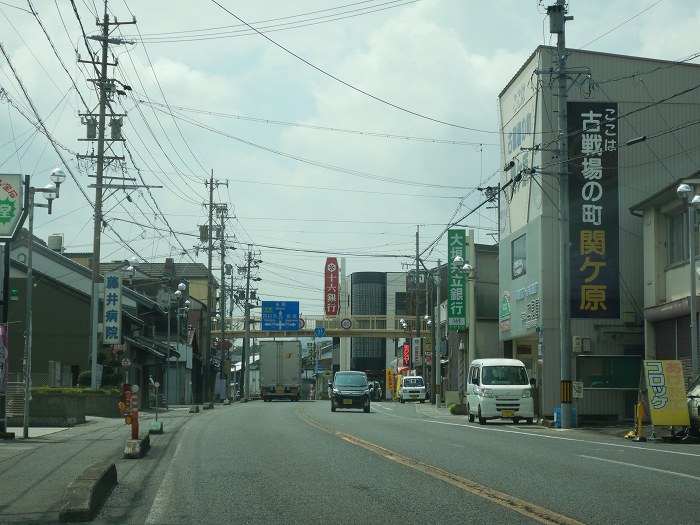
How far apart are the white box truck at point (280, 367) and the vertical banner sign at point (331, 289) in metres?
9.03

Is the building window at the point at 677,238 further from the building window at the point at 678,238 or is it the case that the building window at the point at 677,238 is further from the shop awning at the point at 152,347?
the shop awning at the point at 152,347

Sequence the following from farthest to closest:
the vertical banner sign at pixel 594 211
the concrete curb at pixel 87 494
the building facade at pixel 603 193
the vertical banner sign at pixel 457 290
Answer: the vertical banner sign at pixel 457 290 < the vertical banner sign at pixel 594 211 < the building facade at pixel 603 193 < the concrete curb at pixel 87 494

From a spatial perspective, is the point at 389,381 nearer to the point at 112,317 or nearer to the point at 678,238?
the point at 112,317

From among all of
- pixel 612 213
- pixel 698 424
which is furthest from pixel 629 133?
pixel 698 424

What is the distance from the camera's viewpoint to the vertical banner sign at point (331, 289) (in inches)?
2793

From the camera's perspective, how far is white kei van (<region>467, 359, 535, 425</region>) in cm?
3072

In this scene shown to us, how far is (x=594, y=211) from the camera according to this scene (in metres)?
34.1

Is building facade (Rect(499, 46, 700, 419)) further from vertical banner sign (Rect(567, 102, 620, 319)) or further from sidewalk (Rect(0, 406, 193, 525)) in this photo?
sidewalk (Rect(0, 406, 193, 525))

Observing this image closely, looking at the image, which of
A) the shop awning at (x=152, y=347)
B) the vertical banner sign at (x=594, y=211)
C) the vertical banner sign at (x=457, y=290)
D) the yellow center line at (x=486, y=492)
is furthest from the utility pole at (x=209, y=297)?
the yellow center line at (x=486, y=492)

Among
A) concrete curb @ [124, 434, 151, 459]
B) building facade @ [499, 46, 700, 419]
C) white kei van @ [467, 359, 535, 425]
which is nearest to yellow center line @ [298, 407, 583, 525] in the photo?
concrete curb @ [124, 434, 151, 459]

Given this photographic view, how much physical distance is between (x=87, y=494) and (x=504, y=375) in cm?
2312

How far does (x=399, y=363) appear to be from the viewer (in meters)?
93.8

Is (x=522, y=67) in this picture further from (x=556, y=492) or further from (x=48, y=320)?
(x=556, y=492)

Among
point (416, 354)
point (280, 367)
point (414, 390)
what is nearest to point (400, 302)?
point (416, 354)
